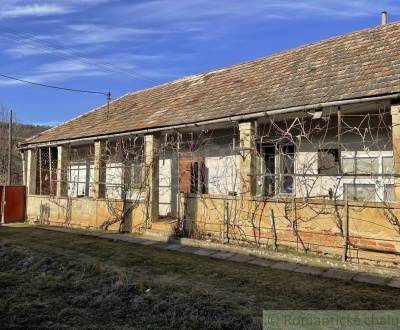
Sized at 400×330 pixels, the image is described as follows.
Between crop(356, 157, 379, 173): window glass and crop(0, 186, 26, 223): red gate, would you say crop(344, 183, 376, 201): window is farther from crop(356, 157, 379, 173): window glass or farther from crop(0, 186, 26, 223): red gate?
crop(0, 186, 26, 223): red gate

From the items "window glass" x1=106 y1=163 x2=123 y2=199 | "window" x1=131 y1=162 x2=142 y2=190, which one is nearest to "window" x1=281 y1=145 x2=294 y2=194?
"window" x1=131 y1=162 x2=142 y2=190

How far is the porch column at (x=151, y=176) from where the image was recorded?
486 inches

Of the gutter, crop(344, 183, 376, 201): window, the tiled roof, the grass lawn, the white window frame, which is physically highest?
the tiled roof

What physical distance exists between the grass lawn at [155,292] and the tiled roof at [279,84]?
3772 millimetres

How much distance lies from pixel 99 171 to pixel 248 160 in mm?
6151

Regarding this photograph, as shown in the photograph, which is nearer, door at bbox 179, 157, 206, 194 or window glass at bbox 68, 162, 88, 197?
door at bbox 179, 157, 206, 194

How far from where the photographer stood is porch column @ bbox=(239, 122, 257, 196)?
10125 mm

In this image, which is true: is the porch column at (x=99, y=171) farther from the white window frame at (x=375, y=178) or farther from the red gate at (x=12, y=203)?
the white window frame at (x=375, y=178)

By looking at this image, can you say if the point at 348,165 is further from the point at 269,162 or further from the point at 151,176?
the point at 151,176

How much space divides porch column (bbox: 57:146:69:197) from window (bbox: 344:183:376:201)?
409 inches

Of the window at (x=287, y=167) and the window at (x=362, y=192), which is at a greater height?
the window at (x=287, y=167)

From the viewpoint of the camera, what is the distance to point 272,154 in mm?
11734

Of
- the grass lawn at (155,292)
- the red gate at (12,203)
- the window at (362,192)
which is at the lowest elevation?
the grass lawn at (155,292)

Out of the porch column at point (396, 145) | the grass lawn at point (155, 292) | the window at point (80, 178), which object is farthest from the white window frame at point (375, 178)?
the window at point (80, 178)
